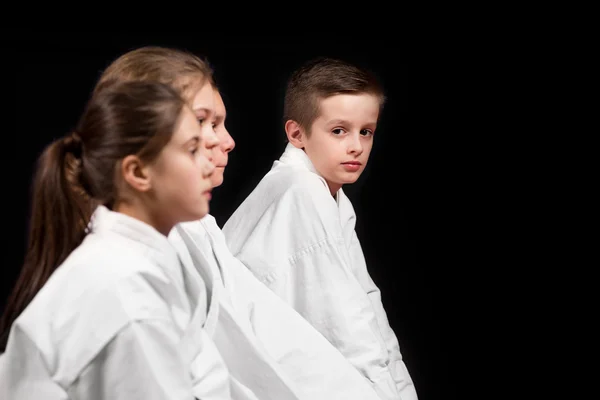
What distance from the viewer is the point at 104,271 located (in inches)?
42.9

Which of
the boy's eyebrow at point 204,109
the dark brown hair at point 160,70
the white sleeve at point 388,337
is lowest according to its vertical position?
the white sleeve at point 388,337

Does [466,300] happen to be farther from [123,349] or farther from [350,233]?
[123,349]

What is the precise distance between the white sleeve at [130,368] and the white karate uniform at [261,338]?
0.26 m

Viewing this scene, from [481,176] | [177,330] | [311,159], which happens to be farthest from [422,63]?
[177,330]

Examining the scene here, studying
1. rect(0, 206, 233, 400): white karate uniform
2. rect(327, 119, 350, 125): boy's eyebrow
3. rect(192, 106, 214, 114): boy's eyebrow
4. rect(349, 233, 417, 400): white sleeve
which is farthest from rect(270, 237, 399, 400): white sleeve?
rect(0, 206, 233, 400): white karate uniform

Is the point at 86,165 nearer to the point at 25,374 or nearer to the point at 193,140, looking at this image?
the point at 193,140

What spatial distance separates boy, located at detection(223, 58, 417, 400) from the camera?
174cm

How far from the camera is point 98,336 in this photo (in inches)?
41.8

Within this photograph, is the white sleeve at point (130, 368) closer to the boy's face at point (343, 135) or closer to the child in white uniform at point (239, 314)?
the child in white uniform at point (239, 314)

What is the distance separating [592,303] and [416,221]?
1.64 feet

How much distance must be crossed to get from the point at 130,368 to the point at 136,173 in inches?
9.2

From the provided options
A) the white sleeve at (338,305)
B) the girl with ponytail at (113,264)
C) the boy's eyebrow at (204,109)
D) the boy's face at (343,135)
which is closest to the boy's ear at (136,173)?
the girl with ponytail at (113,264)

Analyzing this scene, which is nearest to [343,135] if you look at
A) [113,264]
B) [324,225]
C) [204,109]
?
[324,225]

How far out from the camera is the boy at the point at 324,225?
5.70ft
